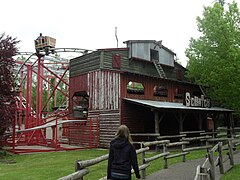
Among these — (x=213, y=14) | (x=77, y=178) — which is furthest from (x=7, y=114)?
(x=213, y=14)

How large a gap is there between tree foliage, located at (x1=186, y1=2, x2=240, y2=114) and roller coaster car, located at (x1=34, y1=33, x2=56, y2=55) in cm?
1044

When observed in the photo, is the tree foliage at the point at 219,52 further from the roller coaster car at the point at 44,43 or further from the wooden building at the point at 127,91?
the roller coaster car at the point at 44,43

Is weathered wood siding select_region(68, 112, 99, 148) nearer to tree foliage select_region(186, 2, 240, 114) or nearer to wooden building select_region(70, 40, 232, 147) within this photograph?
wooden building select_region(70, 40, 232, 147)


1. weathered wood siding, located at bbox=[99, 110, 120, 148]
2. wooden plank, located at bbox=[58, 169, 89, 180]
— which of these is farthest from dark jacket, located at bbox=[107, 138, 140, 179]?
weathered wood siding, located at bbox=[99, 110, 120, 148]

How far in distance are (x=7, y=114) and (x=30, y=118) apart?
10779 millimetres

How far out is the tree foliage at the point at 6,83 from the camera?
13.7m

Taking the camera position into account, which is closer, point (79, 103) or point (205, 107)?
point (205, 107)

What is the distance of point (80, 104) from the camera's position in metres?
21.4

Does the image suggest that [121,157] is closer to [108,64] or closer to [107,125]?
[107,125]

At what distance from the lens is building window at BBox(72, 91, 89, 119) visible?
20.1m

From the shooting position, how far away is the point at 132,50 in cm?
Result: 1952

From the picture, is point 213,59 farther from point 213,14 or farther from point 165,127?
point 165,127

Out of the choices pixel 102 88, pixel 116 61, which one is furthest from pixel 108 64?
pixel 102 88

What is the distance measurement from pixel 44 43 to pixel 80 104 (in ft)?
16.9
